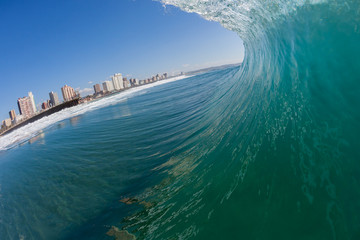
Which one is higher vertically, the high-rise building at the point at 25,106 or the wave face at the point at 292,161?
the high-rise building at the point at 25,106

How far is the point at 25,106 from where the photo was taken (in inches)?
4188

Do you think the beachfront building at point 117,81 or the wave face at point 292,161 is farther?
the beachfront building at point 117,81

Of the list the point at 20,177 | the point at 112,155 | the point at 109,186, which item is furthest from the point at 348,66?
the point at 20,177

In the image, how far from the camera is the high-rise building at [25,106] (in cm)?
10175

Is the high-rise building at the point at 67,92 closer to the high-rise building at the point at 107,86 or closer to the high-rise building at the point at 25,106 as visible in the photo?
the high-rise building at the point at 25,106

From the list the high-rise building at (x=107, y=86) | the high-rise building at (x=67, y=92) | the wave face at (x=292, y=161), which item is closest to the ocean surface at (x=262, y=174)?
the wave face at (x=292, y=161)

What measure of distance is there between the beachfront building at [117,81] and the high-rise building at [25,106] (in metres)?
56.0

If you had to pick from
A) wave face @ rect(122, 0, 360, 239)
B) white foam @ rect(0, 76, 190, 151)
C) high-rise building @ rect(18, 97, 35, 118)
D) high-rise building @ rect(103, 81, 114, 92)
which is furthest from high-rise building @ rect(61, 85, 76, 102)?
wave face @ rect(122, 0, 360, 239)

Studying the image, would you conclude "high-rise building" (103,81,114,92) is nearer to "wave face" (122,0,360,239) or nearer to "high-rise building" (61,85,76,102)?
"high-rise building" (61,85,76,102)

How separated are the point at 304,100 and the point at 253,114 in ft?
3.94

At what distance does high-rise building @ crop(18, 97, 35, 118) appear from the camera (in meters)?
102

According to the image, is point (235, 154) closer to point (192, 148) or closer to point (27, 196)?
point (192, 148)

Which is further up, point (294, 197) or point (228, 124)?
point (228, 124)

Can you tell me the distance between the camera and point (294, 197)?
1619 mm
